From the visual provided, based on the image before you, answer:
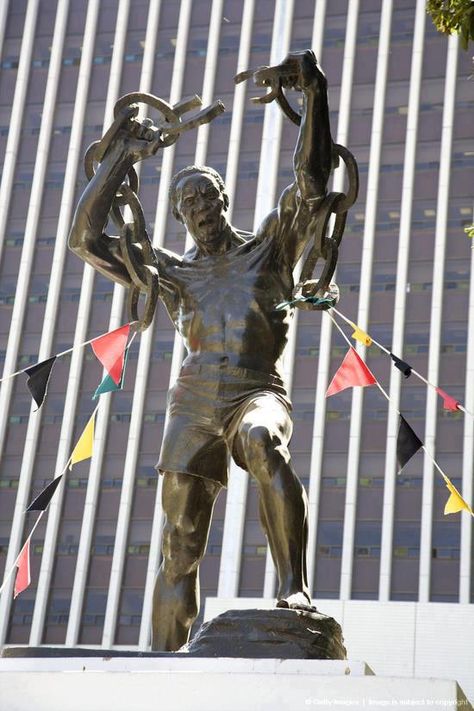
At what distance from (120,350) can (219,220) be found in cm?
469

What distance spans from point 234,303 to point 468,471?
43652 mm

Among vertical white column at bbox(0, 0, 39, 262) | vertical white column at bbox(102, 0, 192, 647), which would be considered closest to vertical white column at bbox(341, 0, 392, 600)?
vertical white column at bbox(102, 0, 192, 647)

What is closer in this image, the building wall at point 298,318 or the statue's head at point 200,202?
the statue's head at point 200,202

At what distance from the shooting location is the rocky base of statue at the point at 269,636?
20.3 feet

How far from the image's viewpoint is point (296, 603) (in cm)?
650

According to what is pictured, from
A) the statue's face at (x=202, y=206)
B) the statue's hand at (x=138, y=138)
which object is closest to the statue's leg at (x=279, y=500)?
the statue's face at (x=202, y=206)

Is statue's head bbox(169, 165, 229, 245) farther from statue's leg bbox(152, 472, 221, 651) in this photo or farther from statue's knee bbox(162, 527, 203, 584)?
statue's knee bbox(162, 527, 203, 584)

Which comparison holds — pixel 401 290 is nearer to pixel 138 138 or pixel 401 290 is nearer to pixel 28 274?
pixel 28 274

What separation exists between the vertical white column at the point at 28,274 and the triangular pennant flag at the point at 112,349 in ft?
136

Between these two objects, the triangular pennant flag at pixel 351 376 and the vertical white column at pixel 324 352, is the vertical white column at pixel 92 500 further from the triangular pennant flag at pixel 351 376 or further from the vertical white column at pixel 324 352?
the triangular pennant flag at pixel 351 376

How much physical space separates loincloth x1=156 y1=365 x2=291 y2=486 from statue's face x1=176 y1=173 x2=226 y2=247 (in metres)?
0.86

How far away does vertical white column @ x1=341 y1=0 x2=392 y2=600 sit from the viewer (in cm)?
5025

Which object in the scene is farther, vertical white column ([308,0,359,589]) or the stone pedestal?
vertical white column ([308,0,359,589])

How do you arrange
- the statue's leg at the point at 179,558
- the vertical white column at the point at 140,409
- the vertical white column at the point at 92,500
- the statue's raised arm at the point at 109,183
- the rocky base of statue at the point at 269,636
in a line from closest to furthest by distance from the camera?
the rocky base of statue at the point at 269,636 → the statue's leg at the point at 179,558 → the statue's raised arm at the point at 109,183 → the vertical white column at the point at 140,409 → the vertical white column at the point at 92,500
